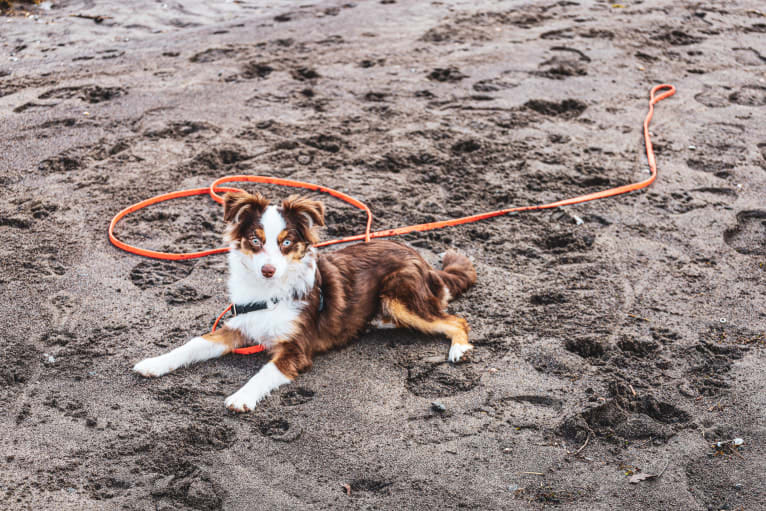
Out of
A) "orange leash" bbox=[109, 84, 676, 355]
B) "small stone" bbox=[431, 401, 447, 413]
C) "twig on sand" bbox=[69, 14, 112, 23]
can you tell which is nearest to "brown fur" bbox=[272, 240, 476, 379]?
"small stone" bbox=[431, 401, 447, 413]

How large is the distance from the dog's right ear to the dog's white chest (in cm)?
59

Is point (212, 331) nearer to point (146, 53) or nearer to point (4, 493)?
point (4, 493)

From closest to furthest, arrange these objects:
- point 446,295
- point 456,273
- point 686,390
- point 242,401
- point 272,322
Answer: point 242,401, point 686,390, point 272,322, point 446,295, point 456,273

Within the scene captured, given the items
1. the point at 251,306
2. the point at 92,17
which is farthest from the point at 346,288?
the point at 92,17

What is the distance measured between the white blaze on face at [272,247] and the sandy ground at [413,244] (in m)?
0.72

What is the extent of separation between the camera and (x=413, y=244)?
5.68m

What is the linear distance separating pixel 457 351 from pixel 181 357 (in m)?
1.69

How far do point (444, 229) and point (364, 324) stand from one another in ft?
5.14

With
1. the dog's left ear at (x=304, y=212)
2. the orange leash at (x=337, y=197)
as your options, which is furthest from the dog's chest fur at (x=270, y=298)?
the orange leash at (x=337, y=197)

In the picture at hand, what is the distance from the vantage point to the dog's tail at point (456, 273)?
195 inches

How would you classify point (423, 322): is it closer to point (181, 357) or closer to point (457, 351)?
point (457, 351)

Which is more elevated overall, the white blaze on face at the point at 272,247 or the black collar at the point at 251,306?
the white blaze on face at the point at 272,247

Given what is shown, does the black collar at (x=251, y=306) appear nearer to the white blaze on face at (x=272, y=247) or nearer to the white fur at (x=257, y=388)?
the white blaze on face at (x=272, y=247)

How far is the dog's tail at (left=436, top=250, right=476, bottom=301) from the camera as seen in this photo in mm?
4957
